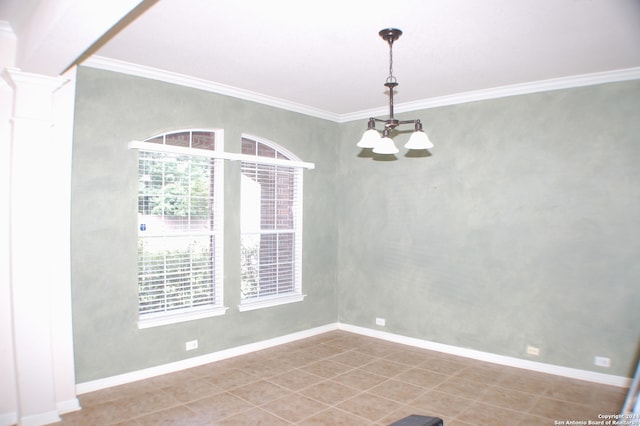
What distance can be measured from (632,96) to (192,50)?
401cm

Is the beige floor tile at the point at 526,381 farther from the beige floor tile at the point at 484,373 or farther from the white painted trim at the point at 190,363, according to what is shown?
the white painted trim at the point at 190,363

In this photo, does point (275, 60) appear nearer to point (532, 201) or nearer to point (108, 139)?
point (108, 139)

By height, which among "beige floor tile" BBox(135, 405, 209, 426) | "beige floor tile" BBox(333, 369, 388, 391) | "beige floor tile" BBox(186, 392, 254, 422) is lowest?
Answer: "beige floor tile" BBox(333, 369, 388, 391)

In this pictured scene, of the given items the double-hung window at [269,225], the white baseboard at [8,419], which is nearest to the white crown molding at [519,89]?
the double-hung window at [269,225]

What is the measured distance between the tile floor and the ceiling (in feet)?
9.65

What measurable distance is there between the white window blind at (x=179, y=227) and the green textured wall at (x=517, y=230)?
2.12 m

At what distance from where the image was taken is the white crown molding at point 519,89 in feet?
12.5

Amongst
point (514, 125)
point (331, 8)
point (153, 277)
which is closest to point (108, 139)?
point (153, 277)

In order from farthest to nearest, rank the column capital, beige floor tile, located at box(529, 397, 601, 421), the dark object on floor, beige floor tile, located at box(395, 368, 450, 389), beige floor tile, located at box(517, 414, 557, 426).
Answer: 1. beige floor tile, located at box(395, 368, 450, 389)
2. beige floor tile, located at box(529, 397, 601, 421)
3. beige floor tile, located at box(517, 414, 557, 426)
4. the column capital
5. the dark object on floor

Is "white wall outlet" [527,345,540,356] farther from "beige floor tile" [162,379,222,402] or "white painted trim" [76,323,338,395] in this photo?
"beige floor tile" [162,379,222,402]

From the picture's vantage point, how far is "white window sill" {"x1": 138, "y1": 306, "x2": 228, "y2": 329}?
390 cm

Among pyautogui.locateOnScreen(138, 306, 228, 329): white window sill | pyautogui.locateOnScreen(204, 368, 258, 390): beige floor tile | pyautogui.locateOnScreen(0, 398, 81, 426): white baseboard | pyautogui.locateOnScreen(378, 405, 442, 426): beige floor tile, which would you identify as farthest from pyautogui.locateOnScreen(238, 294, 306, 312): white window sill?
pyautogui.locateOnScreen(378, 405, 442, 426): beige floor tile

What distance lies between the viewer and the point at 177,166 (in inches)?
163

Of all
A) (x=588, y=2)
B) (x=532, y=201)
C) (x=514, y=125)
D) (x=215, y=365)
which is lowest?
(x=215, y=365)
